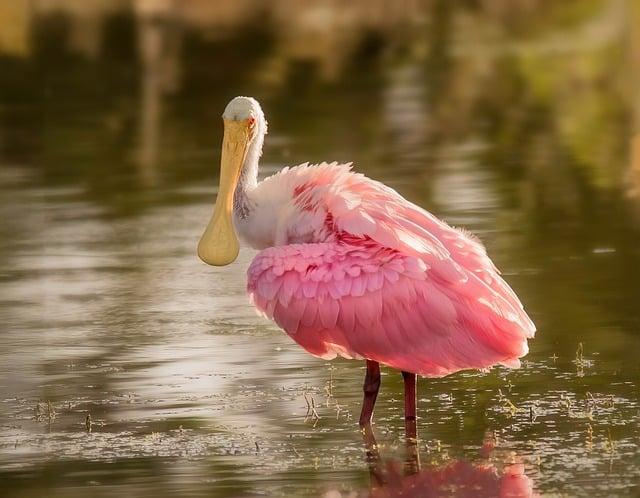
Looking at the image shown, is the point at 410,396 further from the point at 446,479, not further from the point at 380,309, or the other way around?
the point at 446,479

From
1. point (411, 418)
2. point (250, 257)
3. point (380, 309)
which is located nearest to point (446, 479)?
point (411, 418)

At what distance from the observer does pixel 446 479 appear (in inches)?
295

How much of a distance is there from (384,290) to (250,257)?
5168 millimetres

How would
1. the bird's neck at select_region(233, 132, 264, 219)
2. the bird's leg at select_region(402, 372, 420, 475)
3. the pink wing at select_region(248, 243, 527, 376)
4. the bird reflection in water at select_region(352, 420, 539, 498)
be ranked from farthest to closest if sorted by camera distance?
the bird's neck at select_region(233, 132, 264, 219) < the pink wing at select_region(248, 243, 527, 376) < the bird's leg at select_region(402, 372, 420, 475) < the bird reflection in water at select_region(352, 420, 539, 498)

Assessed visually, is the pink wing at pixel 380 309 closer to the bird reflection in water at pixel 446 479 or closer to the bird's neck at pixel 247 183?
the bird reflection in water at pixel 446 479

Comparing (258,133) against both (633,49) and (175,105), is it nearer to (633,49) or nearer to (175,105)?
(175,105)

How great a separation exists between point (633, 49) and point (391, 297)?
72.9ft

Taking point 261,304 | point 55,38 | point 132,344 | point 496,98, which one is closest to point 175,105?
point 496,98

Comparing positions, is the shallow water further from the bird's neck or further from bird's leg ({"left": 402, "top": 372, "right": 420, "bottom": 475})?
the bird's neck

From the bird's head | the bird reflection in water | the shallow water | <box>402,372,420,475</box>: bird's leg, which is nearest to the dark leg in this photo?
<box>402,372,420,475</box>: bird's leg

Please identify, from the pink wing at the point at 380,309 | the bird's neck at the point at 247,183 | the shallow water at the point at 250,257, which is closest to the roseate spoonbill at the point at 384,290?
the pink wing at the point at 380,309

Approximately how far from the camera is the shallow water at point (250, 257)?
7996 millimetres

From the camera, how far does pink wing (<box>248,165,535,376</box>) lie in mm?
8367

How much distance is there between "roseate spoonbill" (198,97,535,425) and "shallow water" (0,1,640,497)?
0.34m
